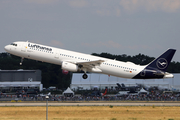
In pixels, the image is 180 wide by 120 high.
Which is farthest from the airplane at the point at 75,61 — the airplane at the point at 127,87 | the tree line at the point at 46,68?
the tree line at the point at 46,68

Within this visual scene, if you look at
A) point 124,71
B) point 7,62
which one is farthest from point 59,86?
point 124,71

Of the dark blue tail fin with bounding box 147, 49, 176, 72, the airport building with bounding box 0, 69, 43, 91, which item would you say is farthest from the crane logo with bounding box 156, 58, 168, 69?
the airport building with bounding box 0, 69, 43, 91

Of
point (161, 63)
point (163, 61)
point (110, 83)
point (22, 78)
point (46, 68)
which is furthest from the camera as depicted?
point (46, 68)

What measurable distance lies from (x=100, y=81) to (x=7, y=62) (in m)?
49.3

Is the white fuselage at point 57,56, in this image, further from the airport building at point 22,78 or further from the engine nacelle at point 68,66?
the airport building at point 22,78

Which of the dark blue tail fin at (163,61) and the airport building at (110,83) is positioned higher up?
the dark blue tail fin at (163,61)

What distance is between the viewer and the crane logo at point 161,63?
61.1 meters

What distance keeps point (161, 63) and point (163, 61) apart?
66 centimetres

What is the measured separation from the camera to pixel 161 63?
6112cm

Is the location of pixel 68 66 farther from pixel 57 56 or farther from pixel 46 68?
pixel 46 68

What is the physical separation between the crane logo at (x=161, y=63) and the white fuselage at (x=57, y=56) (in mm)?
6482

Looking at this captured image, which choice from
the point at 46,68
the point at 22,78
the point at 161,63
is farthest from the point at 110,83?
the point at 161,63

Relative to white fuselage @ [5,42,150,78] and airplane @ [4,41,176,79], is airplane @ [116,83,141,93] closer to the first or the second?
airplane @ [4,41,176,79]

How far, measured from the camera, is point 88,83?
105625 mm
